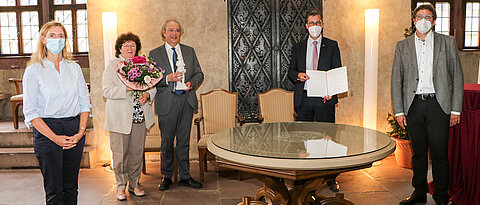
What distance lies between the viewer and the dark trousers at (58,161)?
294cm

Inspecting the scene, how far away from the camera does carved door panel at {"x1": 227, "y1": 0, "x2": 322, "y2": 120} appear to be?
599 centimetres

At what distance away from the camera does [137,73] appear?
399 cm

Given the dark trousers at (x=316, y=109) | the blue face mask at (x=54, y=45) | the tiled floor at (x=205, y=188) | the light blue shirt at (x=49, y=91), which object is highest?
the blue face mask at (x=54, y=45)

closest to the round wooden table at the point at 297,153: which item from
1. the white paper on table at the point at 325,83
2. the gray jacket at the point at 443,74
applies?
the white paper on table at the point at 325,83

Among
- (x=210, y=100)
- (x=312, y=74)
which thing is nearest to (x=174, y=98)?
(x=210, y=100)

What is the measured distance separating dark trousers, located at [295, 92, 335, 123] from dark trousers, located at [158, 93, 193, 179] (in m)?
1.32

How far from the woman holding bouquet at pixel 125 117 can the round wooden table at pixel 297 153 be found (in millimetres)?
1237

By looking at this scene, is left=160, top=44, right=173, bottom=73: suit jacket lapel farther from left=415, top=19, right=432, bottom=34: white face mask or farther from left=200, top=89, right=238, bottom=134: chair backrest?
left=415, top=19, right=432, bottom=34: white face mask

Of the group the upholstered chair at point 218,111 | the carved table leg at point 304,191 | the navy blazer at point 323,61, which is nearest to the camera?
the carved table leg at point 304,191

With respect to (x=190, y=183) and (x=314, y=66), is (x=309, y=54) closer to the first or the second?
(x=314, y=66)

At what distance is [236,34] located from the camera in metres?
6.01

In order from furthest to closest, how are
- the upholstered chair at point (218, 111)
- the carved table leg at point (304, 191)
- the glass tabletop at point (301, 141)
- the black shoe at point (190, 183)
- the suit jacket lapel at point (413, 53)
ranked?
the upholstered chair at point (218, 111)
the black shoe at point (190, 183)
the suit jacket lapel at point (413, 53)
the carved table leg at point (304, 191)
the glass tabletop at point (301, 141)

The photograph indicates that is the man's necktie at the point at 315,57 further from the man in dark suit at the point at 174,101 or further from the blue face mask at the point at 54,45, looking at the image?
the blue face mask at the point at 54,45

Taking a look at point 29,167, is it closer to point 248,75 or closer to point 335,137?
point 248,75
